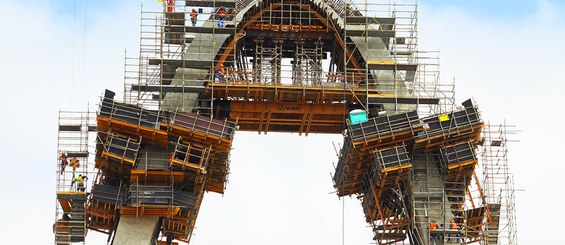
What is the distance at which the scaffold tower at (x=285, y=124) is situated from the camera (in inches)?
2463

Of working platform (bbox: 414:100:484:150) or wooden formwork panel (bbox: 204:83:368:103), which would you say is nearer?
working platform (bbox: 414:100:484:150)

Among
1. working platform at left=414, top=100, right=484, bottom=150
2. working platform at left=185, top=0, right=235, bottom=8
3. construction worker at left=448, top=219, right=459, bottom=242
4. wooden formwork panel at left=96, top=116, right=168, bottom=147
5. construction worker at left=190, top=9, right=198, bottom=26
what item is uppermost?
working platform at left=185, top=0, right=235, bottom=8

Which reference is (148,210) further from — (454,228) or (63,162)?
(454,228)

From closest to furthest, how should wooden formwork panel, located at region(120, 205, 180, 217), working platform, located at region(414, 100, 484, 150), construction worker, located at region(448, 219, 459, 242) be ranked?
wooden formwork panel, located at region(120, 205, 180, 217) → construction worker, located at region(448, 219, 459, 242) → working platform, located at region(414, 100, 484, 150)

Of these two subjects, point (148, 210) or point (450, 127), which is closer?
point (148, 210)

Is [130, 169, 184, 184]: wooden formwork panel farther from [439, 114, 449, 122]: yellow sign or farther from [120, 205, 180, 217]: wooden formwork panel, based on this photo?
[439, 114, 449, 122]: yellow sign

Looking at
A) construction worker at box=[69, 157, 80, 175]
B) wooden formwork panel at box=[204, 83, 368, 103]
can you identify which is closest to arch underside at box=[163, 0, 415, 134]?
wooden formwork panel at box=[204, 83, 368, 103]

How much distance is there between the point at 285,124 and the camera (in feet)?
227

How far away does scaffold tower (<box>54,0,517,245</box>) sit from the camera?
6256 cm

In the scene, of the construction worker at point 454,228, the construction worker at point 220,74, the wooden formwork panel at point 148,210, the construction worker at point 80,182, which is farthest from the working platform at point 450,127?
the construction worker at point 80,182

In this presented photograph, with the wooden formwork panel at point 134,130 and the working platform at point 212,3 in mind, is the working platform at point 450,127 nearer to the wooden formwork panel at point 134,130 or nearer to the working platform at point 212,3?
the wooden formwork panel at point 134,130

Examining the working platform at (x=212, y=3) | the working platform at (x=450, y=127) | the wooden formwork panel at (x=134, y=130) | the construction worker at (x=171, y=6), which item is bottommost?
the wooden formwork panel at (x=134, y=130)

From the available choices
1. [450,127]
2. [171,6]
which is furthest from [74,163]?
[450,127]

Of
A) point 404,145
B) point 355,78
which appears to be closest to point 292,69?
point 355,78
